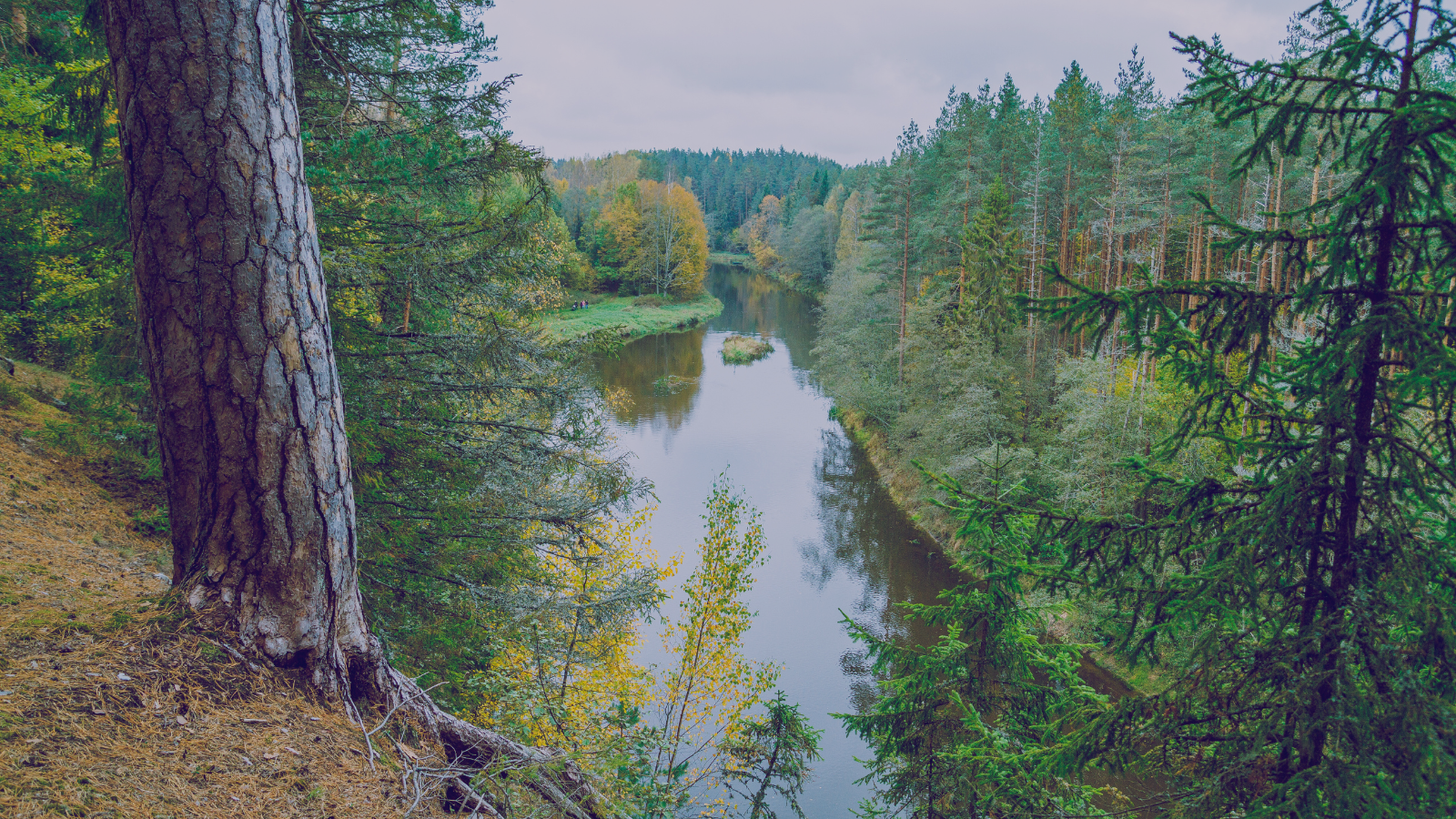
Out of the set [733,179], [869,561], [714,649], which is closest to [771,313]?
[869,561]

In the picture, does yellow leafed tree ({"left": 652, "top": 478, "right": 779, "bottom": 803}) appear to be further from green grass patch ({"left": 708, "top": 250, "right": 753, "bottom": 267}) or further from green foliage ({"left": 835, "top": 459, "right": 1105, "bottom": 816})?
green grass patch ({"left": 708, "top": 250, "right": 753, "bottom": 267})

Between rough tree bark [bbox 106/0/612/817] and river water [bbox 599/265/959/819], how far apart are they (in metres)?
4.25

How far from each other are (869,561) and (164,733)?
1624cm

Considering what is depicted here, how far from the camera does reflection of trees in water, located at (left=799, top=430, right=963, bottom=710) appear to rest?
14.4 metres

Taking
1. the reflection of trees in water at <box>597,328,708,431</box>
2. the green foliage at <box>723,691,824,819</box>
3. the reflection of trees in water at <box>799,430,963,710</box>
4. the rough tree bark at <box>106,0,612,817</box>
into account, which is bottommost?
the reflection of trees in water at <box>799,430,963,710</box>

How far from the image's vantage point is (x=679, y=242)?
175 ft

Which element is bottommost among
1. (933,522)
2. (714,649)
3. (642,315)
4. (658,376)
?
(933,522)

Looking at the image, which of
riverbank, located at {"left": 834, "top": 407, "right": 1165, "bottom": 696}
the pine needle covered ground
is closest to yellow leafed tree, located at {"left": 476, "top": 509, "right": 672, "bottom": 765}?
the pine needle covered ground

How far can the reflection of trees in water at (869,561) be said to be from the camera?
1442cm

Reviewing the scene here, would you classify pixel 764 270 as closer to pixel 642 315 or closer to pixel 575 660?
pixel 642 315

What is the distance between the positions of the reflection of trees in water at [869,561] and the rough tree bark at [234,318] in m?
11.5

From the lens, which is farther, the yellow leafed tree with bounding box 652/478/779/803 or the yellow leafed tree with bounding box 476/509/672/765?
the yellow leafed tree with bounding box 652/478/779/803

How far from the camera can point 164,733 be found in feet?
6.97

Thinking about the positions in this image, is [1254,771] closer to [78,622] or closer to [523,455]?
[78,622]
